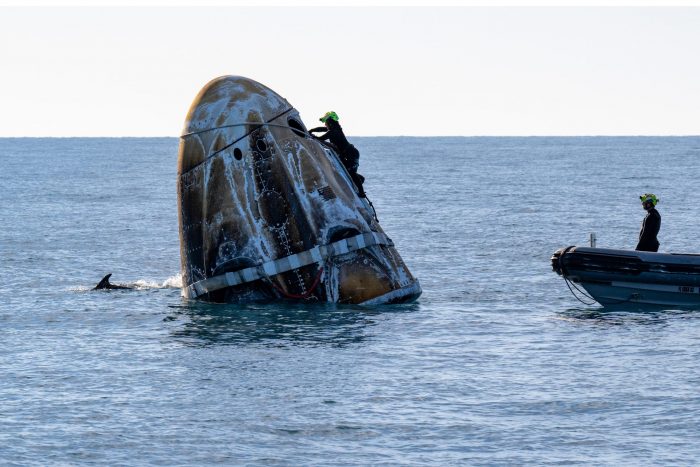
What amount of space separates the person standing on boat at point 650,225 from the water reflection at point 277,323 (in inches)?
198

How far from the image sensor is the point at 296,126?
80.9ft

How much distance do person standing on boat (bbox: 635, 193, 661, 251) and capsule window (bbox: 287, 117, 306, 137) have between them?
6.88 m

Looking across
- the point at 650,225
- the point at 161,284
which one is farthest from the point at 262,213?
the point at 161,284

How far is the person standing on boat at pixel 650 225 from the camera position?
79.0 ft

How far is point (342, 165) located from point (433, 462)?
37.8 ft

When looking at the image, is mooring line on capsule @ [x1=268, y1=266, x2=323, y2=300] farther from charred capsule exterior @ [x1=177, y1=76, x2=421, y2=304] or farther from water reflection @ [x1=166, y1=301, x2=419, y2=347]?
water reflection @ [x1=166, y1=301, x2=419, y2=347]

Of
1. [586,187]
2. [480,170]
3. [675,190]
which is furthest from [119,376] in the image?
[480,170]

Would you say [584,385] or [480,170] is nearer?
[584,385]

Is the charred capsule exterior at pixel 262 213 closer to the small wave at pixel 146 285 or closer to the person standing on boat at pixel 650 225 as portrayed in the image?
the person standing on boat at pixel 650 225

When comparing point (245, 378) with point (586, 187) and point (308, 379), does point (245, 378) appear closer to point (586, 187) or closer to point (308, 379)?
point (308, 379)

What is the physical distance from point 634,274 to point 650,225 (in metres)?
1.07

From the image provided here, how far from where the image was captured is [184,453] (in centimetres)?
1501

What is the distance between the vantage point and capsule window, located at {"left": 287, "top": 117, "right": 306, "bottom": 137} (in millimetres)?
24328

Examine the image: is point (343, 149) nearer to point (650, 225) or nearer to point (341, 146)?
point (341, 146)
